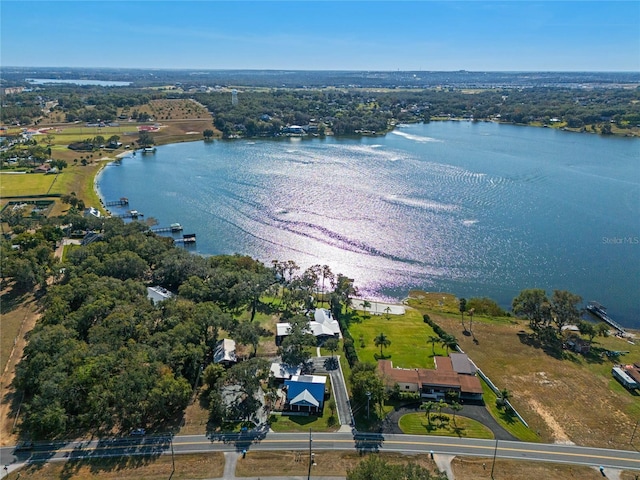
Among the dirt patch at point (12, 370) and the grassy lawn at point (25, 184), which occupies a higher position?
the grassy lawn at point (25, 184)

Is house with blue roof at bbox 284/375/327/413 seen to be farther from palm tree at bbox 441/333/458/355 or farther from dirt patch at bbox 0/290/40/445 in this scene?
dirt patch at bbox 0/290/40/445

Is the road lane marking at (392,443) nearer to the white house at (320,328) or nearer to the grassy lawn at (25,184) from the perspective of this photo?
the white house at (320,328)

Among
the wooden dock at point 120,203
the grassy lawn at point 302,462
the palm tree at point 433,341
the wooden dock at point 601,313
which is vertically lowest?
the wooden dock at point 601,313

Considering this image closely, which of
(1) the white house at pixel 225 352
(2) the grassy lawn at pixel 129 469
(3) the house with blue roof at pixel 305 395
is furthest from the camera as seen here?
(1) the white house at pixel 225 352

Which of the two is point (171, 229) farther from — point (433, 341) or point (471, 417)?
point (471, 417)

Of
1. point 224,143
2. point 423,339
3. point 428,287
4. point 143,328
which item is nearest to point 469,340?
point 423,339

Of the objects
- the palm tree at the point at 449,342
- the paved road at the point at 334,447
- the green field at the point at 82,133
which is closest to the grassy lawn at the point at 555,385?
the palm tree at the point at 449,342

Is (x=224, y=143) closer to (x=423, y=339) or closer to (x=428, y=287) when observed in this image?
(x=428, y=287)

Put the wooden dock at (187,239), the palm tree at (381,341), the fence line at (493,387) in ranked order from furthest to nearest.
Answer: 1. the wooden dock at (187,239)
2. the palm tree at (381,341)
3. the fence line at (493,387)
